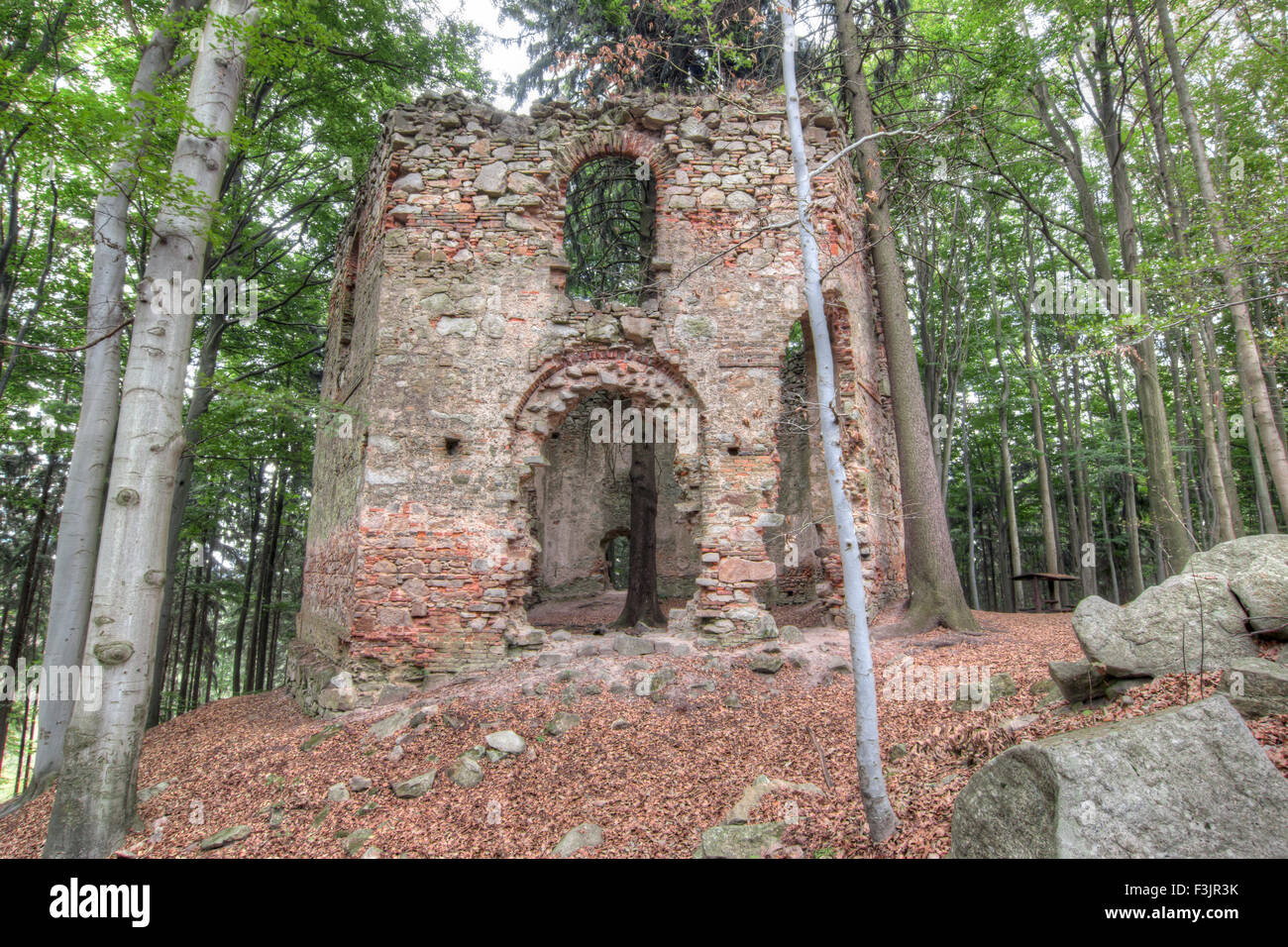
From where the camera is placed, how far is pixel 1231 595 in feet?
14.3

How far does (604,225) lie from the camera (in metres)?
13.2

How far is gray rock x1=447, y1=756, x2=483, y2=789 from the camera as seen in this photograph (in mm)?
5484

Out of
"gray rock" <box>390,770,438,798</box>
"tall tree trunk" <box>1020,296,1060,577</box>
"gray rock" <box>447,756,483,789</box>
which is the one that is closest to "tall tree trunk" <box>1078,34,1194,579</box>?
"tall tree trunk" <box>1020,296,1060,577</box>

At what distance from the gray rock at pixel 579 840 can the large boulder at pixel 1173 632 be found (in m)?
3.71

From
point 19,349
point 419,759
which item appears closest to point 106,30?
point 19,349

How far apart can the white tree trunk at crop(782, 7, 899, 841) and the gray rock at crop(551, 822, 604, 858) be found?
1.83 metres

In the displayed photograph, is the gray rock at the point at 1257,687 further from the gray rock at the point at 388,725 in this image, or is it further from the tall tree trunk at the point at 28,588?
the tall tree trunk at the point at 28,588

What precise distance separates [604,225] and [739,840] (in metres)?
11.9

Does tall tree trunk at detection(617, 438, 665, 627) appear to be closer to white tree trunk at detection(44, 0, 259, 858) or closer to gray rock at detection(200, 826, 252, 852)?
gray rock at detection(200, 826, 252, 852)

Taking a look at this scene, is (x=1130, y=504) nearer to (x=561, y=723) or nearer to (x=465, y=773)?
(x=561, y=723)

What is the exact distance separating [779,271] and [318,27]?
598 cm

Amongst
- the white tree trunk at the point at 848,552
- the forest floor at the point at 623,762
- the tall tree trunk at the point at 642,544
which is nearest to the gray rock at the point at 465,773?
the forest floor at the point at 623,762

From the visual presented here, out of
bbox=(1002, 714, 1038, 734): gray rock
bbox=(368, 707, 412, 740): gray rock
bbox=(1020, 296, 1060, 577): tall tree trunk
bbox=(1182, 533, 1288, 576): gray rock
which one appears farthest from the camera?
bbox=(1020, 296, 1060, 577): tall tree trunk

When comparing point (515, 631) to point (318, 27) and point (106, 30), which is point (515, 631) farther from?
point (106, 30)
